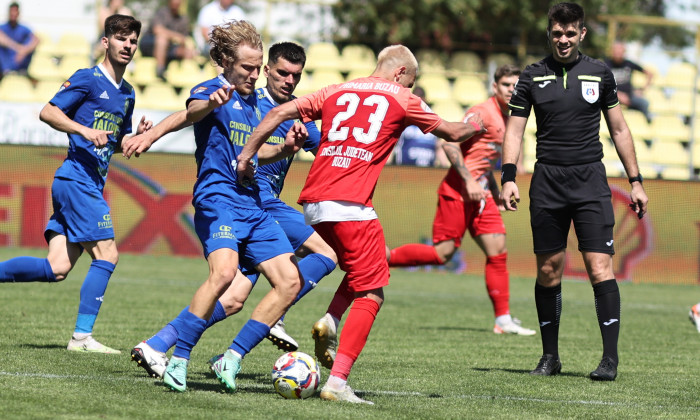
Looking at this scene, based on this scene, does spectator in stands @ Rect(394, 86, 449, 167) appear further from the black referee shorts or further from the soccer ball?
the soccer ball

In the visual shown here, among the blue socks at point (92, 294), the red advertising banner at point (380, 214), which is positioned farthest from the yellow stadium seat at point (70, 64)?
the blue socks at point (92, 294)

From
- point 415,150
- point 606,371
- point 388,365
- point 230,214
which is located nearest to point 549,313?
point 606,371

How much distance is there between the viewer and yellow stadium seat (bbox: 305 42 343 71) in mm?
19938

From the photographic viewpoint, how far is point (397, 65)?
5.57m

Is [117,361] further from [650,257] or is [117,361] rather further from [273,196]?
[650,257]

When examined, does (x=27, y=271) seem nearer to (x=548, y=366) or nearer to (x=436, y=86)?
(x=548, y=366)

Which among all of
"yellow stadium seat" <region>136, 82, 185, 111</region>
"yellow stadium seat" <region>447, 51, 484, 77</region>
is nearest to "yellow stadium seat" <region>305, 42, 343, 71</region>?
"yellow stadium seat" <region>447, 51, 484, 77</region>

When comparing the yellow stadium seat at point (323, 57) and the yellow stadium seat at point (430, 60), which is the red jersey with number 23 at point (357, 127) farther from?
the yellow stadium seat at point (430, 60)

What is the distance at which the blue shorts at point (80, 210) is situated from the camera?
6.96 m

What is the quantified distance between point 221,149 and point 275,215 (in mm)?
1235

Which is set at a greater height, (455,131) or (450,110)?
(455,131)

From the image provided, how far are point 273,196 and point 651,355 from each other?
3.37 meters

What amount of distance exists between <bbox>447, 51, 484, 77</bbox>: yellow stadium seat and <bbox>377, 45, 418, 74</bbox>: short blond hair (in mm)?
15460

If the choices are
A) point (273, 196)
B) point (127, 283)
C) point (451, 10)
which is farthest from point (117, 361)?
point (451, 10)
